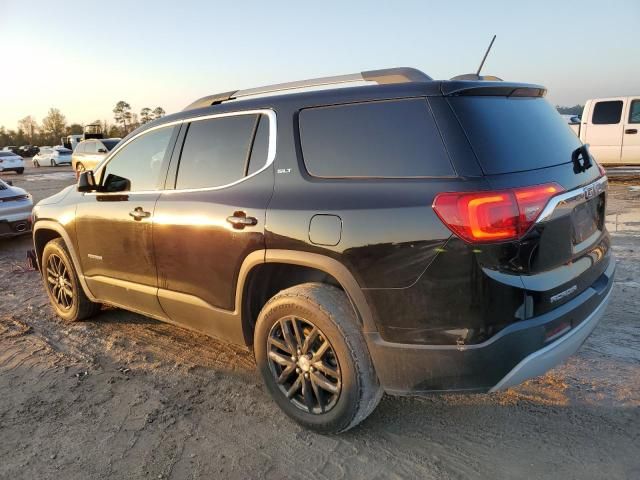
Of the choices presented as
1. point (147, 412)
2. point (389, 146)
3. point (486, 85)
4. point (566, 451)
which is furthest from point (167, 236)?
point (566, 451)

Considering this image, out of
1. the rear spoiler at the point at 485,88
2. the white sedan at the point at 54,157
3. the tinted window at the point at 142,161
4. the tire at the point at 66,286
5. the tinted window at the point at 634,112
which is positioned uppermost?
the rear spoiler at the point at 485,88

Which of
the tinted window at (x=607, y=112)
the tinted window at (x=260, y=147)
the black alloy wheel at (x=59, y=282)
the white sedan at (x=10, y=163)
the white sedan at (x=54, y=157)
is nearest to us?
the tinted window at (x=260, y=147)

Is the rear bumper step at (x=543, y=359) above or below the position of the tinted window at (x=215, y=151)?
below

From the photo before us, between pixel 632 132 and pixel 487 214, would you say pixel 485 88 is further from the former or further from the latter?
pixel 632 132

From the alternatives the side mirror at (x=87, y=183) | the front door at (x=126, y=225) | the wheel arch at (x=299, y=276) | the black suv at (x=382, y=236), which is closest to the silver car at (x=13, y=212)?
the front door at (x=126, y=225)

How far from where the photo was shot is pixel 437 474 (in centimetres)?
252

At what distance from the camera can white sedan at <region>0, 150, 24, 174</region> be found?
28969 millimetres

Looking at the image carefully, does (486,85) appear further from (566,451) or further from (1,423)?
(1,423)

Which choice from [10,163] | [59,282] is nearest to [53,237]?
[59,282]

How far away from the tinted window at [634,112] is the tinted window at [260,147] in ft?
44.4

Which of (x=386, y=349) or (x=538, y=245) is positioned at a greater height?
(x=538, y=245)

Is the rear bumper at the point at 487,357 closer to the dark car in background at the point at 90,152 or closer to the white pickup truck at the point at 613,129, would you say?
the white pickup truck at the point at 613,129

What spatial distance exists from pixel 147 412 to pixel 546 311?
235 cm

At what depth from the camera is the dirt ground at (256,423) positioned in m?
2.61
